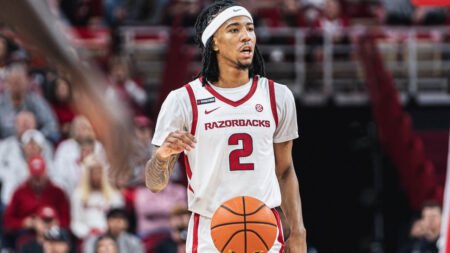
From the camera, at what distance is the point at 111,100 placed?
3.40 m

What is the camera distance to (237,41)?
5.98 m

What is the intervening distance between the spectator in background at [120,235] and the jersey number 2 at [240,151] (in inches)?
252

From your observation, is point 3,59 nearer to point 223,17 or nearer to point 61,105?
point 61,105

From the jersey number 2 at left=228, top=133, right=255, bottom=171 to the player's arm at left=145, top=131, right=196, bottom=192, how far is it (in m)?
0.30

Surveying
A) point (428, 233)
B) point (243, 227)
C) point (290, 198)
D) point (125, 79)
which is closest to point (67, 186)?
point (125, 79)

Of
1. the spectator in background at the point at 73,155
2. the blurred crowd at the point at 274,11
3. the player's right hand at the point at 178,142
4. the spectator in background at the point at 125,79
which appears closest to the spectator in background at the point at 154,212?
the spectator in background at the point at 73,155

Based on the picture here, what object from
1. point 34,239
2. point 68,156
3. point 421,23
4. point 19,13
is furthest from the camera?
point 421,23

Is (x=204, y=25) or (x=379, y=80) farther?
(x=379, y=80)

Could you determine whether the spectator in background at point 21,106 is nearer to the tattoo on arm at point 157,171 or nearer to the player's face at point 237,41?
the tattoo on arm at point 157,171

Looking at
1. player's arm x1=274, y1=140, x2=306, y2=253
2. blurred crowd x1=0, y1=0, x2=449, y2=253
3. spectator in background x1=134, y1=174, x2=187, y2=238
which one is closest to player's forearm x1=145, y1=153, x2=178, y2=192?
player's arm x1=274, y1=140, x2=306, y2=253

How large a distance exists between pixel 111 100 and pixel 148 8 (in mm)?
16467

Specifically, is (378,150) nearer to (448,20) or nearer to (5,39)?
(448,20)

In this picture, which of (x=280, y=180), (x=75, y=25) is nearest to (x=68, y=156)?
(x=75, y=25)

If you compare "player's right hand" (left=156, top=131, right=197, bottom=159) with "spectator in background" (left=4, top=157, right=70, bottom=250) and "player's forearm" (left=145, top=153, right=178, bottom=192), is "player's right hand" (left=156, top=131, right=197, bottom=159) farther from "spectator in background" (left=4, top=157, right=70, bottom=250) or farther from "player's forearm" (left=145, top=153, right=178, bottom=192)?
"spectator in background" (left=4, top=157, right=70, bottom=250)
